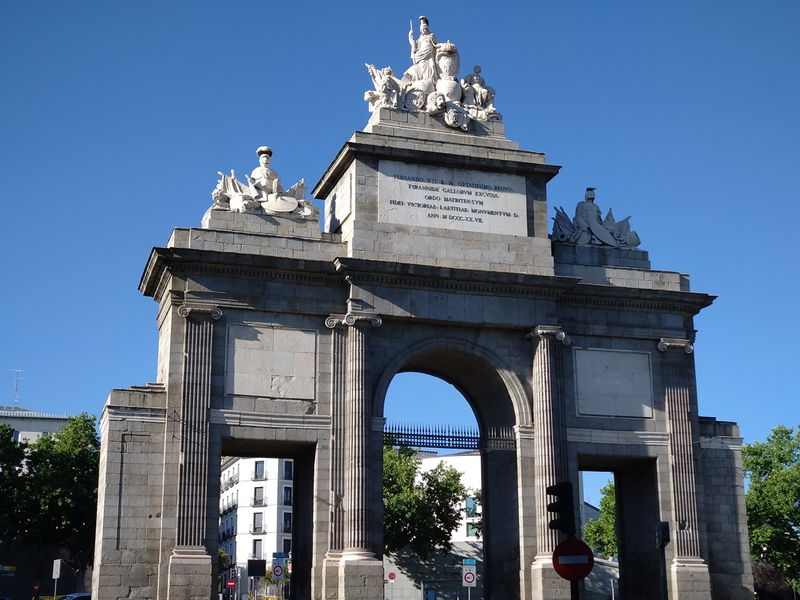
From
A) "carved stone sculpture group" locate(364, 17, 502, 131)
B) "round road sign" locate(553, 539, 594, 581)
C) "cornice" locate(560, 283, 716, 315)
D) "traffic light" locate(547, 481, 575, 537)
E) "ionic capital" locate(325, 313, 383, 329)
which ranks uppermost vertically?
"carved stone sculpture group" locate(364, 17, 502, 131)

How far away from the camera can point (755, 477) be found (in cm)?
6178

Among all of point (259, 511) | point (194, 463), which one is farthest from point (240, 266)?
Answer: point (259, 511)

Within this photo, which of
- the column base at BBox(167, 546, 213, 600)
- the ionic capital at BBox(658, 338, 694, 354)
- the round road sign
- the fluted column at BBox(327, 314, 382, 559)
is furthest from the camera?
the ionic capital at BBox(658, 338, 694, 354)

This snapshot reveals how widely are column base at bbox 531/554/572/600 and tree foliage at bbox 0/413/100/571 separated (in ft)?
103

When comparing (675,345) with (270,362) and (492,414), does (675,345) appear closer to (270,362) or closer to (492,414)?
(492,414)

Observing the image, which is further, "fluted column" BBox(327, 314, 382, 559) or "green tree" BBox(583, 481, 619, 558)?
"green tree" BBox(583, 481, 619, 558)

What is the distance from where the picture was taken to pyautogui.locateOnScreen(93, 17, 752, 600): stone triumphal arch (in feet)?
108

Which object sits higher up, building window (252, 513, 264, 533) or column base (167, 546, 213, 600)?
building window (252, 513, 264, 533)

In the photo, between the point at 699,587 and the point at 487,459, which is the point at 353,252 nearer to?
the point at 487,459

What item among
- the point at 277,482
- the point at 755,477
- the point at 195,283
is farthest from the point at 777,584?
the point at 195,283

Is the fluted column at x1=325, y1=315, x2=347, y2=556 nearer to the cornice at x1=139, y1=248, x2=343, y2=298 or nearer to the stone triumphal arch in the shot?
the stone triumphal arch

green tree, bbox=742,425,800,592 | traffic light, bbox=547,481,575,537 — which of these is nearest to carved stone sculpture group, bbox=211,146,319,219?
traffic light, bbox=547,481,575,537

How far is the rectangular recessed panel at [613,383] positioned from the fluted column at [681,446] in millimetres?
736

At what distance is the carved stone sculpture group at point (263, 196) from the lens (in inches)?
1411
